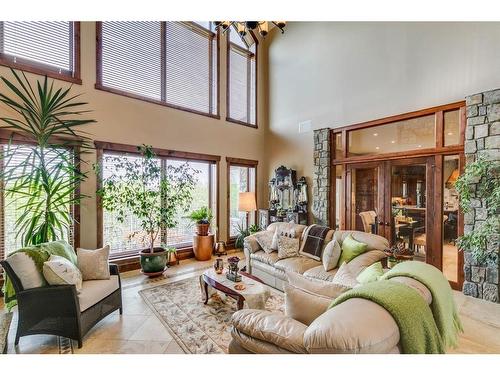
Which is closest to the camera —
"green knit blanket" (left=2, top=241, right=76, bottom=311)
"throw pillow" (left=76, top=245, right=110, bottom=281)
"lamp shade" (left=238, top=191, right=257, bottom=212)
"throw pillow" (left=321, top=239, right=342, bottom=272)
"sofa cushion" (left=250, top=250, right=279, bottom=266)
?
"green knit blanket" (left=2, top=241, right=76, bottom=311)

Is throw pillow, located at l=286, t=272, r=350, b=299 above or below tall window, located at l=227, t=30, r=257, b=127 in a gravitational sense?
below

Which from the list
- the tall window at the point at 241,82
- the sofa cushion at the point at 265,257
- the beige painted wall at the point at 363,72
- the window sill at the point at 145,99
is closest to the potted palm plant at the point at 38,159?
the window sill at the point at 145,99

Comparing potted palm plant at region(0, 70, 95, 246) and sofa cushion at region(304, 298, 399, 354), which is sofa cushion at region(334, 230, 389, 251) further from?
potted palm plant at region(0, 70, 95, 246)

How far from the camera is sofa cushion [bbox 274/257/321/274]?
11.4ft

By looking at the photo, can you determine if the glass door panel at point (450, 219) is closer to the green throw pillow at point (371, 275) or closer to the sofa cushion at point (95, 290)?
the green throw pillow at point (371, 275)

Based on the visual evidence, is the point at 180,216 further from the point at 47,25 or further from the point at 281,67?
the point at 281,67

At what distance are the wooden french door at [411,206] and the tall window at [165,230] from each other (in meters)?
3.13

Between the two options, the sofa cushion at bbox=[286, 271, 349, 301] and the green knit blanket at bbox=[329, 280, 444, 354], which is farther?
the sofa cushion at bbox=[286, 271, 349, 301]

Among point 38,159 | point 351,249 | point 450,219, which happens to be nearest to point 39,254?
point 38,159

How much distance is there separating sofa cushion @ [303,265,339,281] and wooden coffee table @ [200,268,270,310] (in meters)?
0.68

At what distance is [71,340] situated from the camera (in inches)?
97.6

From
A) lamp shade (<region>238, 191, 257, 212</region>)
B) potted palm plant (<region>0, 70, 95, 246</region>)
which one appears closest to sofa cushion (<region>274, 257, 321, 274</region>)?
lamp shade (<region>238, 191, 257, 212</region>)

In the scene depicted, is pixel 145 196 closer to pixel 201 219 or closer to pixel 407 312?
pixel 201 219

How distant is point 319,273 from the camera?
3.26 metres
